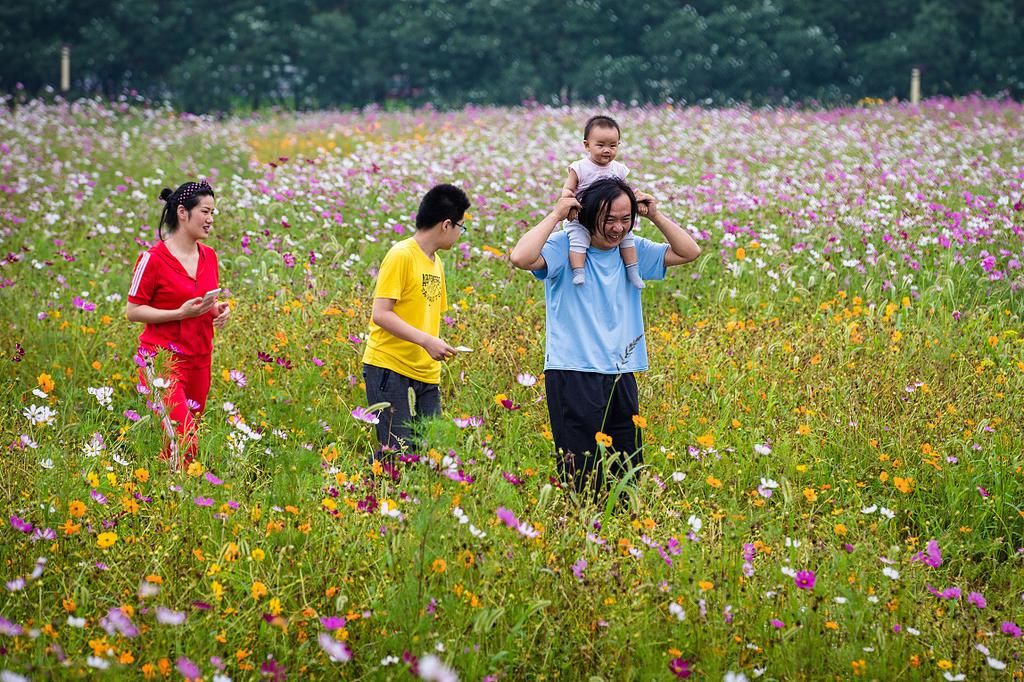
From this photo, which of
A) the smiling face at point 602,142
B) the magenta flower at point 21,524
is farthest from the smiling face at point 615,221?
the magenta flower at point 21,524

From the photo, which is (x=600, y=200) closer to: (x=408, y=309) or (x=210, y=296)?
(x=408, y=309)

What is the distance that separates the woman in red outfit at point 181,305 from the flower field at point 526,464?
215 mm

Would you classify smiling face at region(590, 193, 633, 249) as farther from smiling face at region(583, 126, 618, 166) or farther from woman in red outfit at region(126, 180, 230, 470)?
woman in red outfit at region(126, 180, 230, 470)

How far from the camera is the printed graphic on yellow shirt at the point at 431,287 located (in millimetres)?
4395

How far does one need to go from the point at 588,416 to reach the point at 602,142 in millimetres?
1494

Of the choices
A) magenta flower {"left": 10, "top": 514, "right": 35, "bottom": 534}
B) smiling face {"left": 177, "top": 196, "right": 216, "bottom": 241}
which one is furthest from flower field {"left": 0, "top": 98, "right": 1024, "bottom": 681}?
smiling face {"left": 177, "top": 196, "right": 216, "bottom": 241}

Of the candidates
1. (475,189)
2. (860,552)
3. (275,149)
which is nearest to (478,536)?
(860,552)

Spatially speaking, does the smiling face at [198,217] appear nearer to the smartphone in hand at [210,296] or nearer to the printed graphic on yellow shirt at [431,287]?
the smartphone in hand at [210,296]

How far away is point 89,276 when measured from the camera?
7.80 metres

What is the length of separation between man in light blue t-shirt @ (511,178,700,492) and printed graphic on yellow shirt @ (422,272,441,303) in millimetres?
459

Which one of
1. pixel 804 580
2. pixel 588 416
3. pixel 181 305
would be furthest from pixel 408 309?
pixel 804 580

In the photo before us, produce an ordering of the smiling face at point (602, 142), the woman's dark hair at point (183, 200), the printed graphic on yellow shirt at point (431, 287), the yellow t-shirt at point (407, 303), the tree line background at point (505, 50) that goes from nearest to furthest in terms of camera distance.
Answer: the yellow t-shirt at point (407, 303)
the printed graphic on yellow shirt at point (431, 287)
the woman's dark hair at point (183, 200)
the smiling face at point (602, 142)
the tree line background at point (505, 50)

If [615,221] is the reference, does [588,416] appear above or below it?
below

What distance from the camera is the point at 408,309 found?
4367mm
